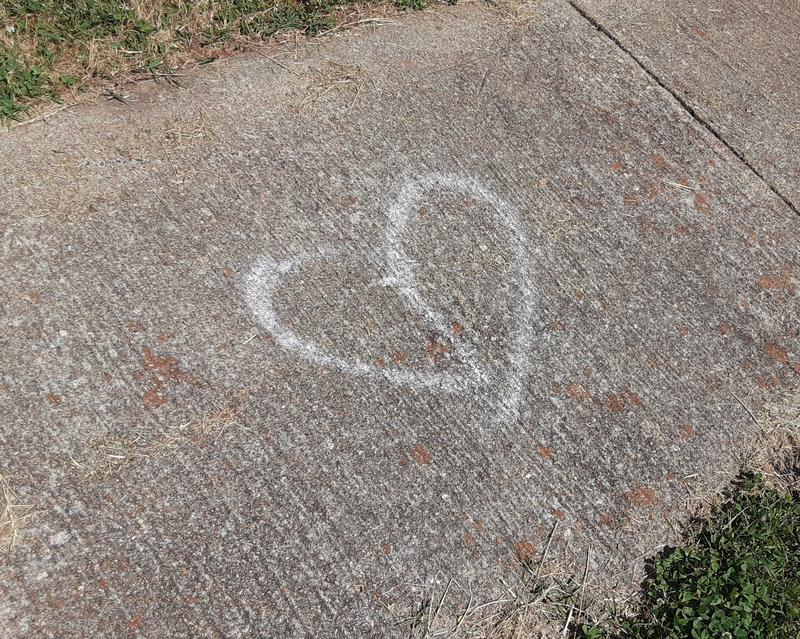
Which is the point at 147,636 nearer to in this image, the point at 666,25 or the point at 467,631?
the point at 467,631

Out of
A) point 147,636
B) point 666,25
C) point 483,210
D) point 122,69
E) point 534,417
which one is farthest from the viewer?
point 666,25

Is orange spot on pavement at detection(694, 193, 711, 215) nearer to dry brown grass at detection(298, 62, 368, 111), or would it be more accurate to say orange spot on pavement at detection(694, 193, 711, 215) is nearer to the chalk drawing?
the chalk drawing

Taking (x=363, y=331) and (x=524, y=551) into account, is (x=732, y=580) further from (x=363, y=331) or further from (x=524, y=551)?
(x=363, y=331)

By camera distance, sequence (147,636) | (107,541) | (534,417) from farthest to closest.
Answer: (534,417) → (107,541) → (147,636)

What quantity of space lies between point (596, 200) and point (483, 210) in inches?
18.9

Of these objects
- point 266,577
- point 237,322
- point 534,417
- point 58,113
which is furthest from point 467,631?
point 58,113

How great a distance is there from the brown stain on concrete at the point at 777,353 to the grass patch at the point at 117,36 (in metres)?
2.32

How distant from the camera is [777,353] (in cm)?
256

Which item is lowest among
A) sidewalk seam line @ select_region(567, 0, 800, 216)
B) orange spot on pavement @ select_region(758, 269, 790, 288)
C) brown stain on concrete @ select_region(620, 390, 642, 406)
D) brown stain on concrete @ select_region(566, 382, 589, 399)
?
brown stain on concrete @ select_region(566, 382, 589, 399)

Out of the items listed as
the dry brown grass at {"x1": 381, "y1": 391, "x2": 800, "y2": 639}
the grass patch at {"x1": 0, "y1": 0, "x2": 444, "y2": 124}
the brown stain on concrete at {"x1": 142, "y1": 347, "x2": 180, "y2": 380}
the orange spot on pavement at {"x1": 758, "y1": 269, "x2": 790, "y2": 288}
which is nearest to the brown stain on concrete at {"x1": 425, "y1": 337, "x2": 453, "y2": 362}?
the dry brown grass at {"x1": 381, "y1": 391, "x2": 800, "y2": 639}

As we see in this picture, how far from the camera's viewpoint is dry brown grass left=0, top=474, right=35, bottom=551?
1.89 metres

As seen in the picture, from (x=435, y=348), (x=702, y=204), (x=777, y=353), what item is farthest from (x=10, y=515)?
(x=702, y=204)

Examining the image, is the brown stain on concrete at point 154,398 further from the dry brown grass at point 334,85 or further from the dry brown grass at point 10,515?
the dry brown grass at point 334,85

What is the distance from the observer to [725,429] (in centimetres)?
237
